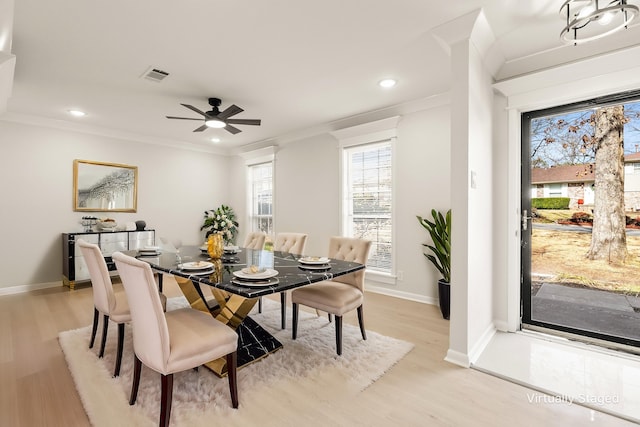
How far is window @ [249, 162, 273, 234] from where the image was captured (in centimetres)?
618

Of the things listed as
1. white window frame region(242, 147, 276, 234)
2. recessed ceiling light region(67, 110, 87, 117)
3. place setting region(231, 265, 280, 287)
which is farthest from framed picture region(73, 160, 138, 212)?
place setting region(231, 265, 280, 287)

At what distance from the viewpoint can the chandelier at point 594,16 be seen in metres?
1.72

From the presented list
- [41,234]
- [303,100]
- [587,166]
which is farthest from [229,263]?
[41,234]

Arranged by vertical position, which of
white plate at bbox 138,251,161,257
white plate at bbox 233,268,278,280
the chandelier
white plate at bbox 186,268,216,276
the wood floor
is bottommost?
the wood floor

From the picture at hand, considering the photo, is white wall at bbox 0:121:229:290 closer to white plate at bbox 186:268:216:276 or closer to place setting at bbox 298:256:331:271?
white plate at bbox 186:268:216:276

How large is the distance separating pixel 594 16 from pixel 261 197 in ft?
17.9

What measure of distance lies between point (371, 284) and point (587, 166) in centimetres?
283

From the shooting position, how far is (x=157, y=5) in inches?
83.2

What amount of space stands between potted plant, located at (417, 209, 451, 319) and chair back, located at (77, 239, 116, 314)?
10.3 feet

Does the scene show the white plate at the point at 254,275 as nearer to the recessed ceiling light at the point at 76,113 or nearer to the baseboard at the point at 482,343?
the baseboard at the point at 482,343

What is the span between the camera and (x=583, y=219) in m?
2.81

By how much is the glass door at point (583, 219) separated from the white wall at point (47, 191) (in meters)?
5.82

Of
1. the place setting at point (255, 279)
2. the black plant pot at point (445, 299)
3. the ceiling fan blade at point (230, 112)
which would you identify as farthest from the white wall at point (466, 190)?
the ceiling fan blade at point (230, 112)

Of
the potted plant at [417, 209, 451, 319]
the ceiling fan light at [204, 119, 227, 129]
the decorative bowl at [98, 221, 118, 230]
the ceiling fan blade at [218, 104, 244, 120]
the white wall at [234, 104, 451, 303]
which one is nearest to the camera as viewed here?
the ceiling fan blade at [218, 104, 244, 120]
